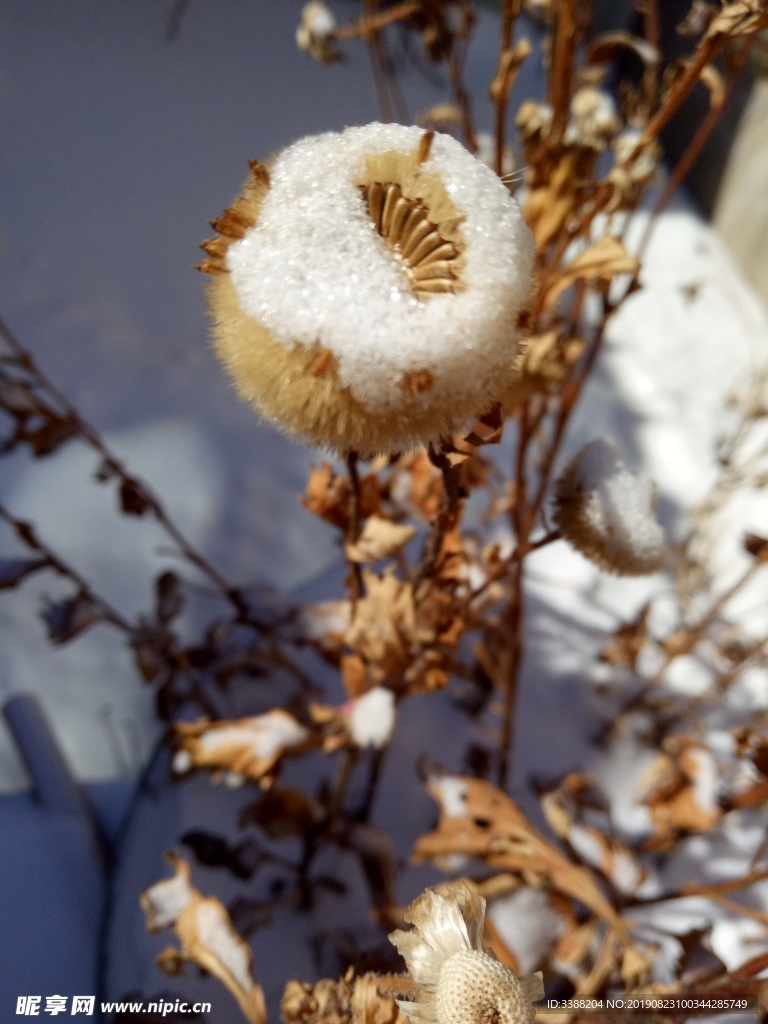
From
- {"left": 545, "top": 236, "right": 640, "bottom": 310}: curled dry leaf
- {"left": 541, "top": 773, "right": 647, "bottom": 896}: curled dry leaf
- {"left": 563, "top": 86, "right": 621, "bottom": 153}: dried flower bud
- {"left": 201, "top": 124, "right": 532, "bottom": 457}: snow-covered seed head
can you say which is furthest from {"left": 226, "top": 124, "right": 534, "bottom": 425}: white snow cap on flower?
{"left": 541, "top": 773, "right": 647, "bottom": 896}: curled dry leaf

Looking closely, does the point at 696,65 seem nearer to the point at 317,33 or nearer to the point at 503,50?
the point at 503,50

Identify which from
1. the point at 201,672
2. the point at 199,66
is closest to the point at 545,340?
the point at 201,672

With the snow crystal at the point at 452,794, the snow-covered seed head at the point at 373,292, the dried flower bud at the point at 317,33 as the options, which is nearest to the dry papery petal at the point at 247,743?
the snow crystal at the point at 452,794

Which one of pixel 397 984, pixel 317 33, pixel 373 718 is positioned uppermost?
pixel 317 33

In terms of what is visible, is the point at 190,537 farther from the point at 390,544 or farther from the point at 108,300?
the point at 390,544

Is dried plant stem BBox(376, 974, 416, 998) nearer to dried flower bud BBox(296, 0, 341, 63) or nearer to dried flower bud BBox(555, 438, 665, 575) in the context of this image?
dried flower bud BBox(555, 438, 665, 575)

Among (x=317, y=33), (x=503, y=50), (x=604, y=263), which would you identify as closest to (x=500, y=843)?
(x=604, y=263)
